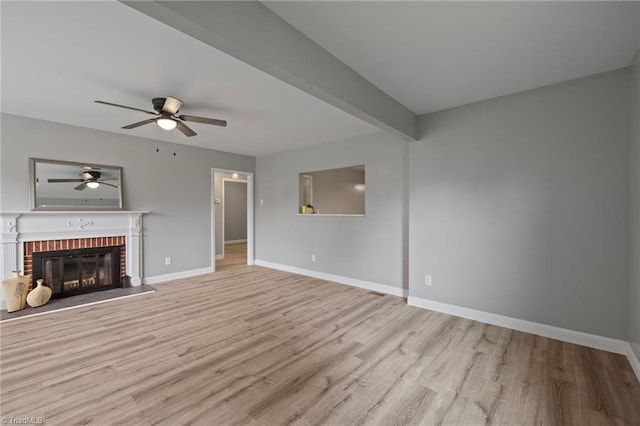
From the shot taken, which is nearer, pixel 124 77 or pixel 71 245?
pixel 124 77

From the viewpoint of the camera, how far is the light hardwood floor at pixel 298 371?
1692mm

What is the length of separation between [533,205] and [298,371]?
2.76 metres

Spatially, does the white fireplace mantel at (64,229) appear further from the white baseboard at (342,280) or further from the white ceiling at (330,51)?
the white baseboard at (342,280)

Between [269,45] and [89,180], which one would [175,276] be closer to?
[89,180]

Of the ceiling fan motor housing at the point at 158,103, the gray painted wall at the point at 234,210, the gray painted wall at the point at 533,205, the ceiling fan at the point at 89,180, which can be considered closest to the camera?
the gray painted wall at the point at 533,205

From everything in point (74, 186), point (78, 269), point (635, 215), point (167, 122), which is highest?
point (167, 122)

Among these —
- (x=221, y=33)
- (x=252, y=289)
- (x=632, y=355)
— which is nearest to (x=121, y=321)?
(x=252, y=289)

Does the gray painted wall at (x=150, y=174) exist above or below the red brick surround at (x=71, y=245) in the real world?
above

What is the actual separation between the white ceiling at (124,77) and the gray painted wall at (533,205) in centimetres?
150

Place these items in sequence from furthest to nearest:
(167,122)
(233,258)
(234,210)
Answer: (234,210) < (233,258) < (167,122)

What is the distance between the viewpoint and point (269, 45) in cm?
168

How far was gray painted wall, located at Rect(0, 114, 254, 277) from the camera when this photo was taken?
Result: 3.53 metres

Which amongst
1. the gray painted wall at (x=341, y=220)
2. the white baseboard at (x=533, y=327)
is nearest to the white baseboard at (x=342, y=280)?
the gray painted wall at (x=341, y=220)

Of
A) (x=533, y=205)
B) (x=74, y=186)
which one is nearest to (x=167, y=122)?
(x=74, y=186)
